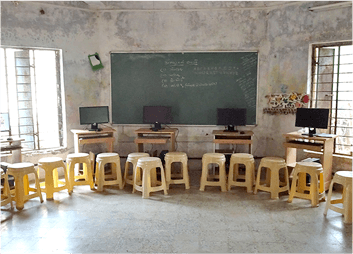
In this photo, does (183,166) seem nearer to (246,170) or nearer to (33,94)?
(246,170)

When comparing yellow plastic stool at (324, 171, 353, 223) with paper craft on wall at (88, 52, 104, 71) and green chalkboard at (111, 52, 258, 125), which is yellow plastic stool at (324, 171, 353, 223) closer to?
green chalkboard at (111, 52, 258, 125)

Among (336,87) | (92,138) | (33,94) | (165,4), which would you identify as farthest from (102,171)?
(336,87)

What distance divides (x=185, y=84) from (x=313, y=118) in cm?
234

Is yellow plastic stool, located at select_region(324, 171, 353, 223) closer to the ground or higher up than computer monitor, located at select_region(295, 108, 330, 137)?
closer to the ground

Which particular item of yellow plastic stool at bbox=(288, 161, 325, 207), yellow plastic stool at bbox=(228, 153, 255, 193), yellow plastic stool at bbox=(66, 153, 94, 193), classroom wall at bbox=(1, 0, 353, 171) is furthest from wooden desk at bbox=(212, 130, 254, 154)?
yellow plastic stool at bbox=(66, 153, 94, 193)

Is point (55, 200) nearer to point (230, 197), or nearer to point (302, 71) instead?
point (230, 197)

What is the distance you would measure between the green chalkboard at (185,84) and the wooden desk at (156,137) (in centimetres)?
48

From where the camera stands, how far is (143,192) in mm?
4422

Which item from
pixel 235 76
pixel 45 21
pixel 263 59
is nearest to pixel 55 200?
pixel 45 21

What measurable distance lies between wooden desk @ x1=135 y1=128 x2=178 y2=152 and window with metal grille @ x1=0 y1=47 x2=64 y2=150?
4.93 ft

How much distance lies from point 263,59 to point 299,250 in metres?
3.72

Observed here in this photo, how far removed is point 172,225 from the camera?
3.48 meters

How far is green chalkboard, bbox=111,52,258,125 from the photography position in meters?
5.83

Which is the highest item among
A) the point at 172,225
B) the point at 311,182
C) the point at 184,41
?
the point at 184,41
